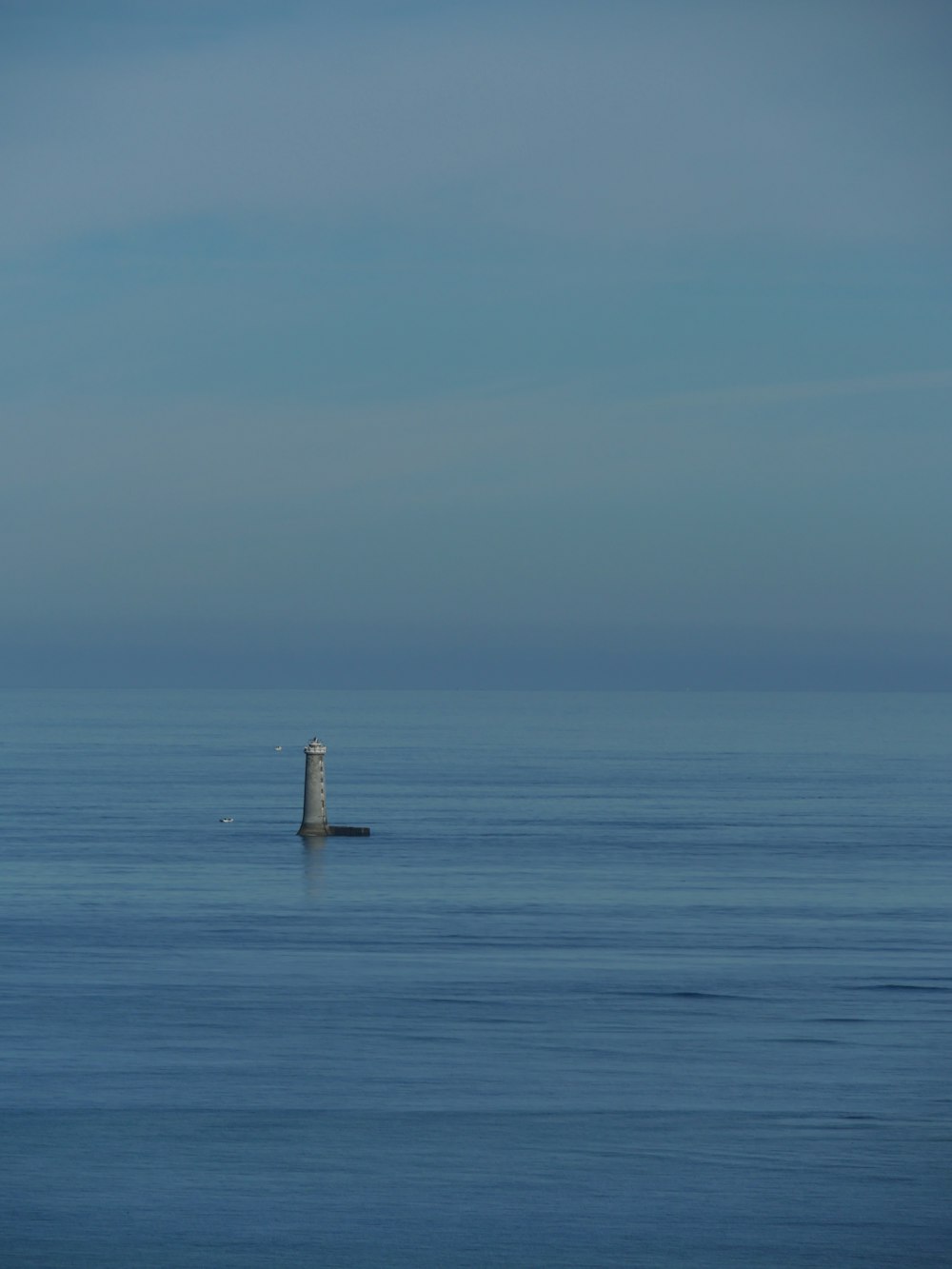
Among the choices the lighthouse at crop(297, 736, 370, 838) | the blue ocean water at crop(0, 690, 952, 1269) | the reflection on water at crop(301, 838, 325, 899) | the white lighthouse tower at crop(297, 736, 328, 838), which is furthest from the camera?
the lighthouse at crop(297, 736, 370, 838)

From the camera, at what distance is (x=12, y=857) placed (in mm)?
→ 69688

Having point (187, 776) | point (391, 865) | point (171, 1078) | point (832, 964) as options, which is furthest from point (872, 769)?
point (171, 1078)

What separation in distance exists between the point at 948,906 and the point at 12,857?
114 feet

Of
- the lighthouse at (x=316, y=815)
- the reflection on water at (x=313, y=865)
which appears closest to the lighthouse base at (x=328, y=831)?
the lighthouse at (x=316, y=815)

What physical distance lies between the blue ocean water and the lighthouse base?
0.90 metres

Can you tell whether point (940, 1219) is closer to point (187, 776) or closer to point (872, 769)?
point (187, 776)

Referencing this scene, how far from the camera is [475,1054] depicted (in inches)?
1296

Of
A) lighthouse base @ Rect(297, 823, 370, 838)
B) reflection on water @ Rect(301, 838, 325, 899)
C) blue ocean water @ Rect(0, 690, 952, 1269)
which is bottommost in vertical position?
blue ocean water @ Rect(0, 690, 952, 1269)

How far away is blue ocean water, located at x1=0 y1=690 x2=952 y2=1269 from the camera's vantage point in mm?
22688

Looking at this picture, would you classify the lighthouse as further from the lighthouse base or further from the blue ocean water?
the blue ocean water

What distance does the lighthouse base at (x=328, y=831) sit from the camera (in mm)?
76438

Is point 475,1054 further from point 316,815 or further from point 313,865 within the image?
point 316,815

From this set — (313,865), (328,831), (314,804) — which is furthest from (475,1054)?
(314,804)

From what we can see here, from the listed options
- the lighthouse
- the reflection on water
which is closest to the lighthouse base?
the lighthouse
